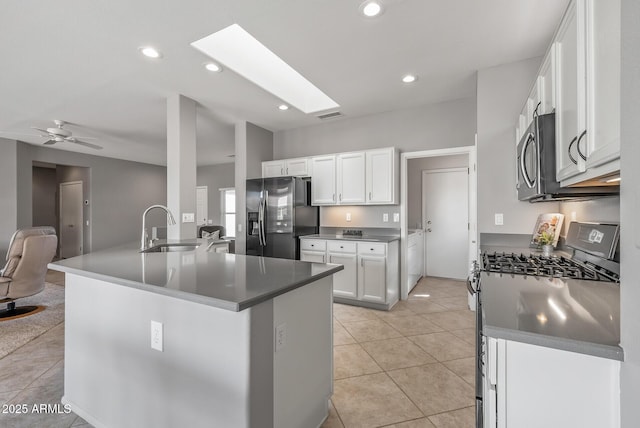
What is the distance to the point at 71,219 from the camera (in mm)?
7328

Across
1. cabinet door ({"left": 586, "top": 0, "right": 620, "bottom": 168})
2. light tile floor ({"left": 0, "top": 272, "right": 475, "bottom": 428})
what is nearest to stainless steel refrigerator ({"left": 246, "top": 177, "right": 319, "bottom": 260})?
light tile floor ({"left": 0, "top": 272, "right": 475, "bottom": 428})

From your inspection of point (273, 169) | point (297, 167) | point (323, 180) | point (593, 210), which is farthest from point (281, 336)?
point (273, 169)

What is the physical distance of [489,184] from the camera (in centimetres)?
289

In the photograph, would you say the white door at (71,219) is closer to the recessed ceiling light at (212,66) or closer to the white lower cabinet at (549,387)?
the recessed ceiling light at (212,66)

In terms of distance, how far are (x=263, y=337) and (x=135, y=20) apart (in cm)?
244

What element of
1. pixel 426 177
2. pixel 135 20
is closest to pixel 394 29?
pixel 135 20

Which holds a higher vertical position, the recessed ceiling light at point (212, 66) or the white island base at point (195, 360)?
the recessed ceiling light at point (212, 66)

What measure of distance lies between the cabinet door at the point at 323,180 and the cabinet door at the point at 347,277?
2.83ft

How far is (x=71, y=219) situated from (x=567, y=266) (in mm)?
9672

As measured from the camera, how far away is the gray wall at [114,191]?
239 inches

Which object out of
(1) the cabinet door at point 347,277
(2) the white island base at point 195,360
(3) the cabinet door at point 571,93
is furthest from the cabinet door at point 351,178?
(3) the cabinet door at point 571,93

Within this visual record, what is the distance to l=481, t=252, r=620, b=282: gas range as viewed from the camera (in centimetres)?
149

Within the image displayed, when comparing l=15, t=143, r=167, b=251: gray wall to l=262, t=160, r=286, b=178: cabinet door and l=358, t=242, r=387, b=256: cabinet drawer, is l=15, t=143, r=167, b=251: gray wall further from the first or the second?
l=358, t=242, r=387, b=256: cabinet drawer

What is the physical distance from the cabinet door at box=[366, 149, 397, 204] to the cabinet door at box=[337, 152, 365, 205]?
10 cm
